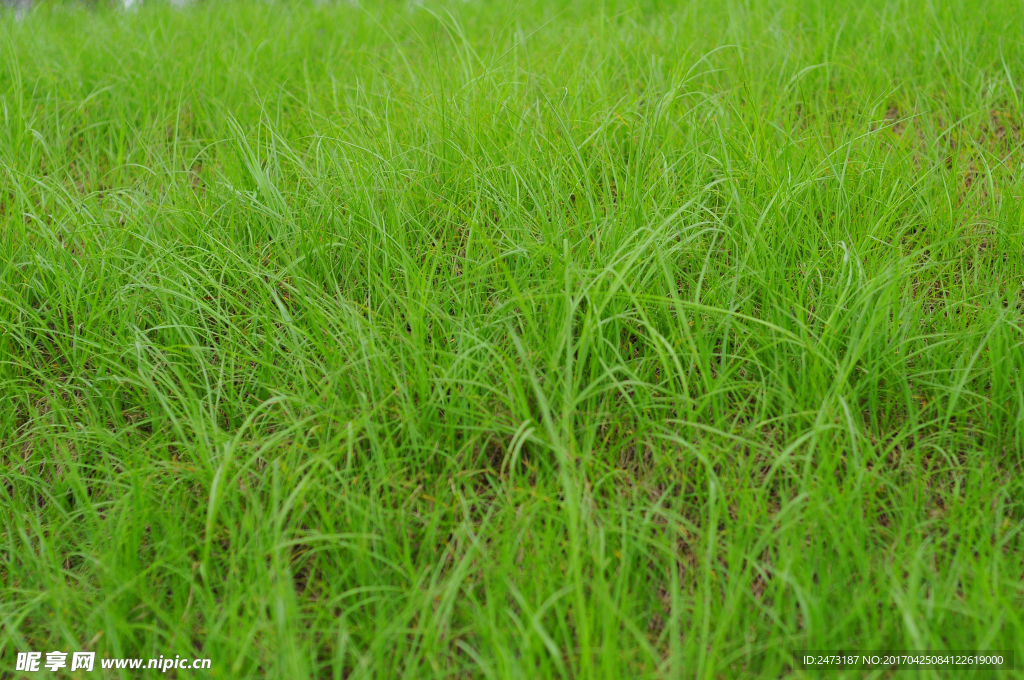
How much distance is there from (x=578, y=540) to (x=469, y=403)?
559 mm

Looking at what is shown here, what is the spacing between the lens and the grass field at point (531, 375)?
73.0 inches

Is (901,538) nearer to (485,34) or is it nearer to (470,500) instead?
(470,500)

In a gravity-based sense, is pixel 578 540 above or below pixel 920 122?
below

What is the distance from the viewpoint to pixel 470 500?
2.05 meters

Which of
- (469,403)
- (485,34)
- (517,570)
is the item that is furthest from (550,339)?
(485,34)

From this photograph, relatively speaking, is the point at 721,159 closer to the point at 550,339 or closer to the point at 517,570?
the point at 550,339

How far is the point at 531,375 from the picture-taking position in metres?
2.08

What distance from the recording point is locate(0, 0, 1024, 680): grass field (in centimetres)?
185

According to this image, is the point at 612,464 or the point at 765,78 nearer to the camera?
the point at 612,464

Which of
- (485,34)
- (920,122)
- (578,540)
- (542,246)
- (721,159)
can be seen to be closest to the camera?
(578,540)

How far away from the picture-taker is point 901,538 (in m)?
1.90

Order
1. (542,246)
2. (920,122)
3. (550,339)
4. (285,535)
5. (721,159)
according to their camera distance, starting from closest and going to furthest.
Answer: (285,535) → (550,339) → (542,246) → (721,159) → (920,122)

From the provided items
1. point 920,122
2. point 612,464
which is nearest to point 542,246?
point 612,464

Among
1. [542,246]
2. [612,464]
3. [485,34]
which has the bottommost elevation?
[612,464]
